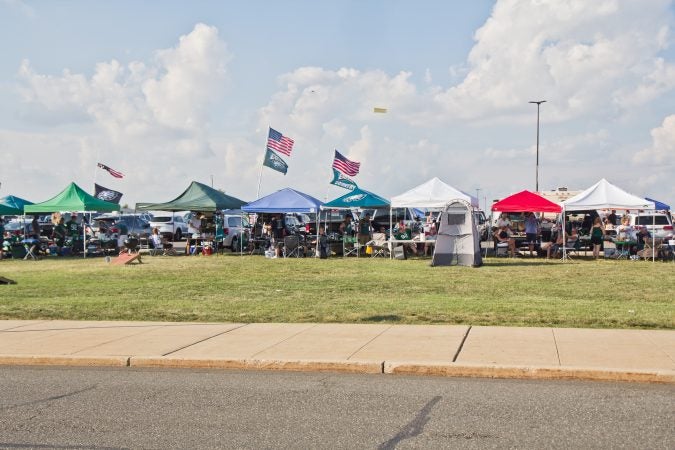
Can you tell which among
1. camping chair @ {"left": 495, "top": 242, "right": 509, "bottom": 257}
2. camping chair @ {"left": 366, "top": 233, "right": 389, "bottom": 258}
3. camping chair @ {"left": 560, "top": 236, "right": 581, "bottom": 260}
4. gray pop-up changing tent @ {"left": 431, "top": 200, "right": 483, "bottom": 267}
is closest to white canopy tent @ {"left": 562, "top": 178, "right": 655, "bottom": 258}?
camping chair @ {"left": 560, "top": 236, "right": 581, "bottom": 260}

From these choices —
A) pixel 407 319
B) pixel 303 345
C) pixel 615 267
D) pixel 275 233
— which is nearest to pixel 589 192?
pixel 615 267

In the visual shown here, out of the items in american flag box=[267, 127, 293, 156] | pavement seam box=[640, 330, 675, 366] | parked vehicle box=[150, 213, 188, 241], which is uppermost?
american flag box=[267, 127, 293, 156]

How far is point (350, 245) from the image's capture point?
30891mm

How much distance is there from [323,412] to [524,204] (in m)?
21.9

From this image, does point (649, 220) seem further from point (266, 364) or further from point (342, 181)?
point (266, 364)

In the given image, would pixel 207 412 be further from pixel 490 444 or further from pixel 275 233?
pixel 275 233

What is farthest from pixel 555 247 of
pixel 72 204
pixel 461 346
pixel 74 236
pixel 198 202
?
pixel 74 236

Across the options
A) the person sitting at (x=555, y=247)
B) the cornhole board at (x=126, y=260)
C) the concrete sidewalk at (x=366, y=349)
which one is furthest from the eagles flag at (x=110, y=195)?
the concrete sidewalk at (x=366, y=349)

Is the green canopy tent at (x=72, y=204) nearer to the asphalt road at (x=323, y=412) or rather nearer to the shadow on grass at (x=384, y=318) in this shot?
the shadow on grass at (x=384, y=318)

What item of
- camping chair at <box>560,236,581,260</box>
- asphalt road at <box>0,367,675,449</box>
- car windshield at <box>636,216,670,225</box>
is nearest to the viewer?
asphalt road at <box>0,367,675,449</box>

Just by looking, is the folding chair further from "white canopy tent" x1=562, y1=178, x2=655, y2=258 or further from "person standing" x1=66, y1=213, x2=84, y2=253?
"white canopy tent" x1=562, y1=178, x2=655, y2=258

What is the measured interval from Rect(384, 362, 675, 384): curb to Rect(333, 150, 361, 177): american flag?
25971 millimetres

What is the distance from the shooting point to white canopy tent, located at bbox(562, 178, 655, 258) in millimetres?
26812

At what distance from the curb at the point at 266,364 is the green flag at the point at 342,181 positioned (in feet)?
80.3
